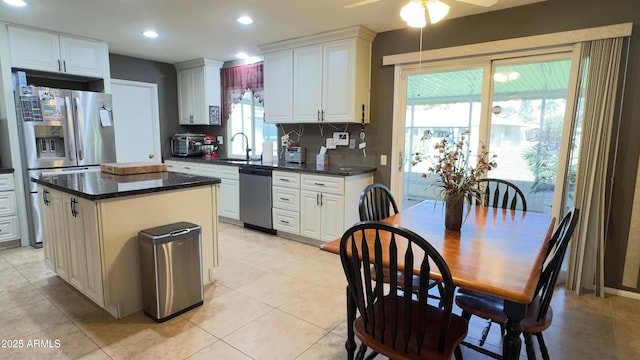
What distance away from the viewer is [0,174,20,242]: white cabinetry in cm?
373

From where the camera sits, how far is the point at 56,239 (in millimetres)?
2799

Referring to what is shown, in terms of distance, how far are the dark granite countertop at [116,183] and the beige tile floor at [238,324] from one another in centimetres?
86

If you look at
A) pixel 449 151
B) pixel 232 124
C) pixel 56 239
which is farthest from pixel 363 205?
pixel 232 124

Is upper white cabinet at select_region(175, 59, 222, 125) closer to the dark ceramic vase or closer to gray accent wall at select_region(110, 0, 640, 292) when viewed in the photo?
gray accent wall at select_region(110, 0, 640, 292)

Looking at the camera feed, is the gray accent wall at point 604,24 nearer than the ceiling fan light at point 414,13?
No

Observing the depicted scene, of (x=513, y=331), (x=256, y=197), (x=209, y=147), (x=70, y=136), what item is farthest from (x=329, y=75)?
(x=513, y=331)

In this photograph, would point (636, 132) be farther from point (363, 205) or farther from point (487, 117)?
point (363, 205)

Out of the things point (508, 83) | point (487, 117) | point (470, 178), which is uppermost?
point (508, 83)

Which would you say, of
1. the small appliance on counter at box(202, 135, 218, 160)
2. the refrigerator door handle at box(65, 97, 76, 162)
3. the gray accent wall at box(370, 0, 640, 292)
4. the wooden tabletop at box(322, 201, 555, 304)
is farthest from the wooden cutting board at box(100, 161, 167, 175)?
the gray accent wall at box(370, 0, 640, 292)

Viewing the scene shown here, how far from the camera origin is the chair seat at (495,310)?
160 centimetres

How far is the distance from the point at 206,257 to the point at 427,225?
182cm

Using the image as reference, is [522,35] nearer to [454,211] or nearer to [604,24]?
[604,24]

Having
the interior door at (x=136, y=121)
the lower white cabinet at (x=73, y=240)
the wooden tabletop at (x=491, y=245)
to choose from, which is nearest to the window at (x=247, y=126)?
the interior door at (x=136, y=121)

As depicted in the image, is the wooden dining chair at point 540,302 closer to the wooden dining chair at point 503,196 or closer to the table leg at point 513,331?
the table leg at point 513,331
